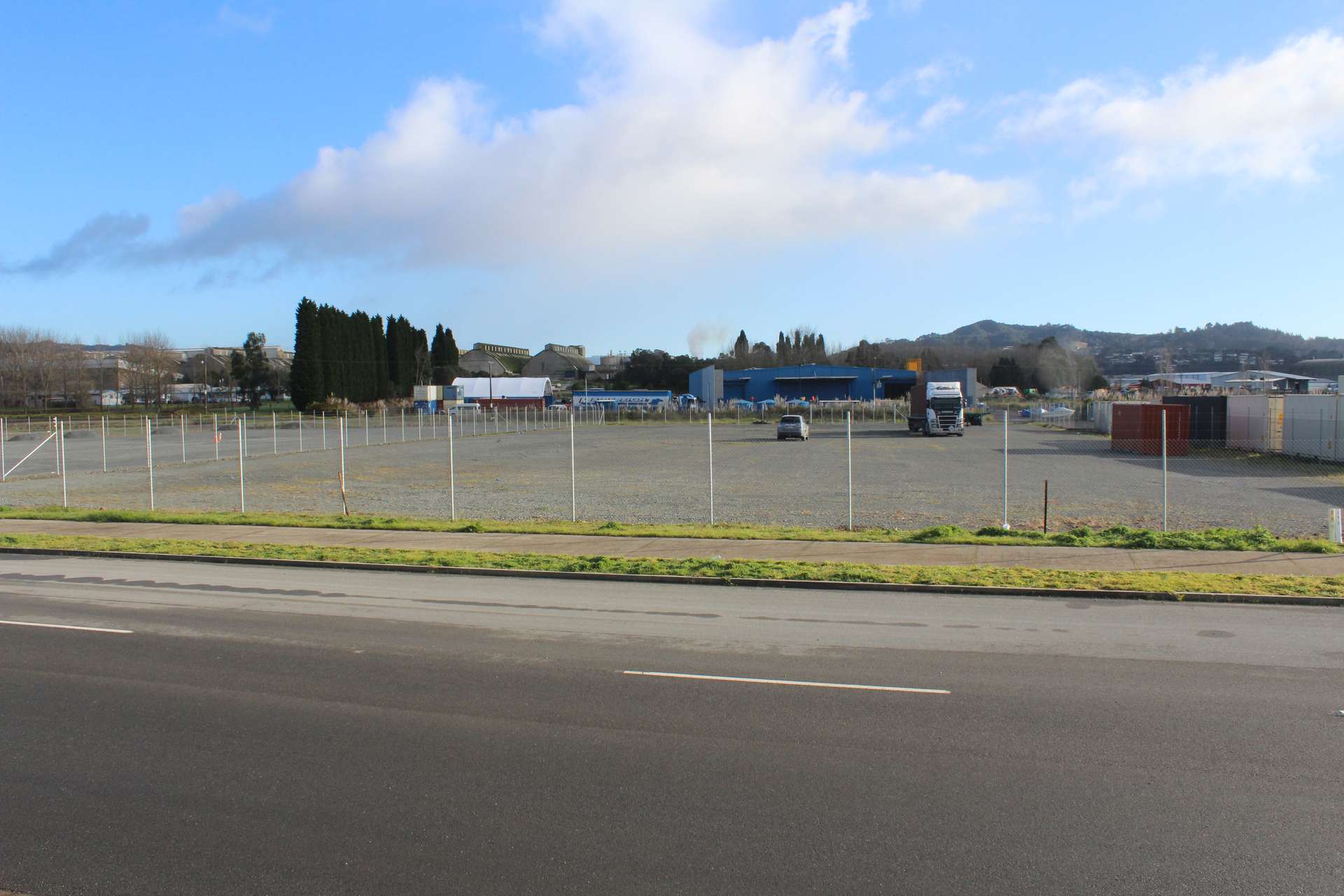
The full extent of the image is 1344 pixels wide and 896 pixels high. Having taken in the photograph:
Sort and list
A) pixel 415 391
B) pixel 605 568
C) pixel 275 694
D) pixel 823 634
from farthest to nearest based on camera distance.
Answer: pixel 415 391 < pixel 605 568 < pixel 823 634 < pixel 275 694

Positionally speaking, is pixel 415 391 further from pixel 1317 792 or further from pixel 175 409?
pixel 1317 792

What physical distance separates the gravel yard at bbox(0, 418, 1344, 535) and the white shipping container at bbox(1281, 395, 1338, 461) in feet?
3.08

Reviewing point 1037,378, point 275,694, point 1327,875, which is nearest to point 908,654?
point 1327,875

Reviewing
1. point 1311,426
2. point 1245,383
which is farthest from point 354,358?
point 1245,383

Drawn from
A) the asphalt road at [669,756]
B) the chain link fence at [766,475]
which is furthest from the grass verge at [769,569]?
the chain link fence at [766,475]

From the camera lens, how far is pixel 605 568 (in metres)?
14.1

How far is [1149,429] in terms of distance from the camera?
141 feet

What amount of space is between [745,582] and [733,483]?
15.7m

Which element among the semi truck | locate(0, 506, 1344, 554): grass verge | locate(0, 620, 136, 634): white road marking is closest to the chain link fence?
locate(0, 506, 1344, 554): grass verge

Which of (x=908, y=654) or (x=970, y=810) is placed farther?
(x=908, y=654)

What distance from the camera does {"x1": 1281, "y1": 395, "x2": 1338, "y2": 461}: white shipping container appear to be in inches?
1367

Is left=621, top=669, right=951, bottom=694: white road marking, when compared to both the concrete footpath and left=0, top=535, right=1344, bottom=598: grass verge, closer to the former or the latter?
left=0, top=535, right=1344, bottom=598: grass verge

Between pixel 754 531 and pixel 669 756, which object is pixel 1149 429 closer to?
pixel 754 531

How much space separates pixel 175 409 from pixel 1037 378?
14284 centimetres
